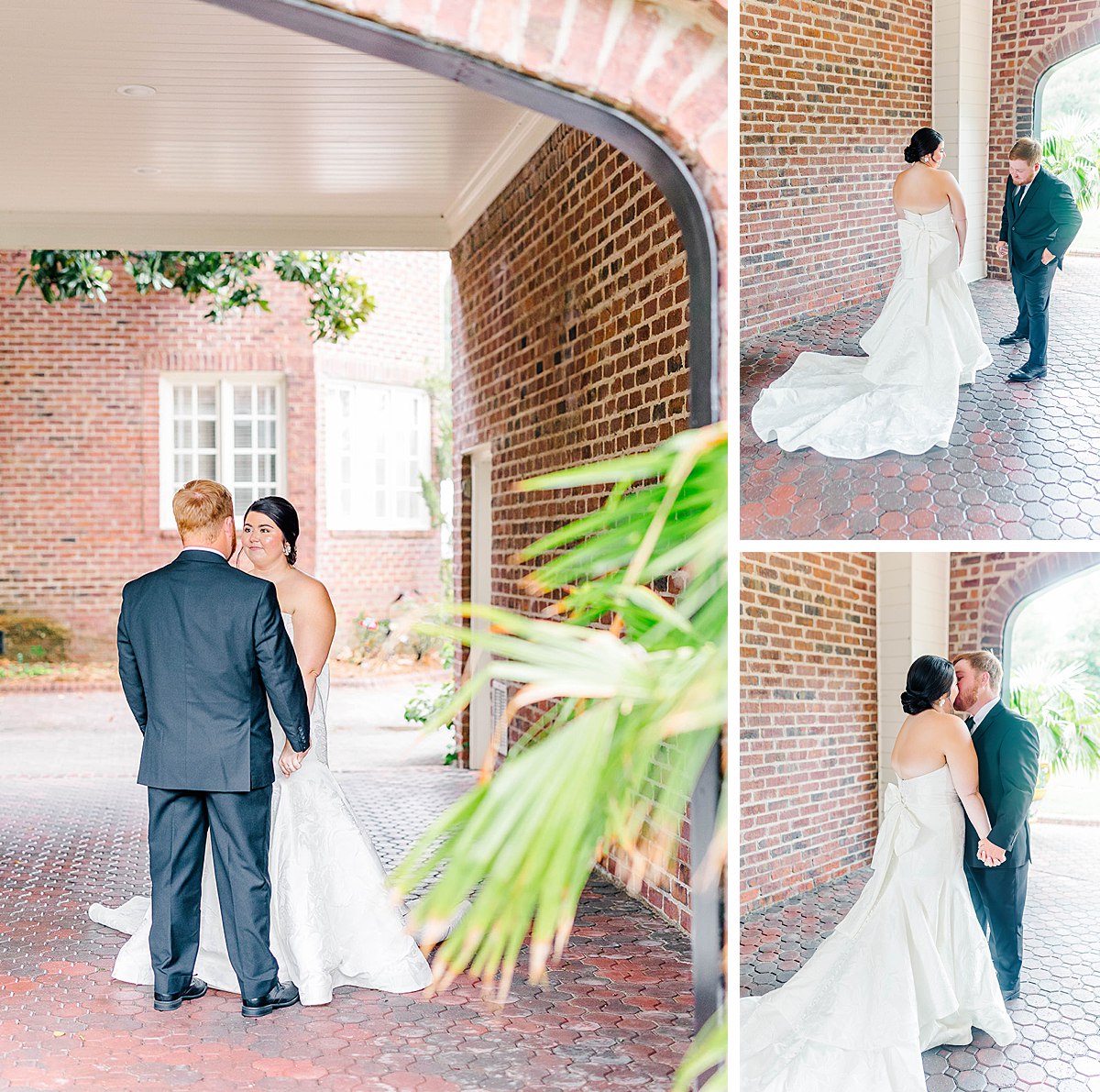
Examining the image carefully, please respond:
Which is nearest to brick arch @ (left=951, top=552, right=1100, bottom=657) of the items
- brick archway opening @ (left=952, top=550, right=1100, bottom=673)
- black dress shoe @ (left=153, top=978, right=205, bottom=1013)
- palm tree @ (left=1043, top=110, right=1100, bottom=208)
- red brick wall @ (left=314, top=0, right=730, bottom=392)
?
brick archway opening @ (left=952, top=550, right=1100, bottom=673)

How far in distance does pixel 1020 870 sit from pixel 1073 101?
130 cm

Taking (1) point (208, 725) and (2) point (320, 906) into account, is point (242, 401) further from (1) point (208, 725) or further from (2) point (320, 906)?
(1) point (208, 725)

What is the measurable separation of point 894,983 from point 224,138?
18.9 ft

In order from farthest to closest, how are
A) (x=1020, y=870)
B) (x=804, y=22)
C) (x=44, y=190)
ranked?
(x=44, y=190)
(x=1020, y=870)
(x=804, y=22)

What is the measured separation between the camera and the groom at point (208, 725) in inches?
147

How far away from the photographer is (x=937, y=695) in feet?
6.79

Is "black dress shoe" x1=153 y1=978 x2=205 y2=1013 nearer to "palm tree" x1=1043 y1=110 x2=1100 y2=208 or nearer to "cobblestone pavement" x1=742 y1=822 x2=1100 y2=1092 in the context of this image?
"cobblestone pavement" x1=742 y1=822 x2=1100 y2=1092

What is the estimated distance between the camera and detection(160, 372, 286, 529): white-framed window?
47.4ft

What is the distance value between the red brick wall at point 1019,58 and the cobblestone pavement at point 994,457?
122 mm

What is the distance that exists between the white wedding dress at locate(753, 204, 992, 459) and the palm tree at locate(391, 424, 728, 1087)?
175 mm

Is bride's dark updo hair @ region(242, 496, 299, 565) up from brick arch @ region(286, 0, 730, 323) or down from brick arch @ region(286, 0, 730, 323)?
down

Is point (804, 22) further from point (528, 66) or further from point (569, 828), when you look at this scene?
point (569, 828)

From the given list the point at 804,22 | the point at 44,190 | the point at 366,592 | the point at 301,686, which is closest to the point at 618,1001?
the point at 301,686

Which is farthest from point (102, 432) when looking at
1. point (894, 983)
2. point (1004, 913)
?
point (1004, 913)
